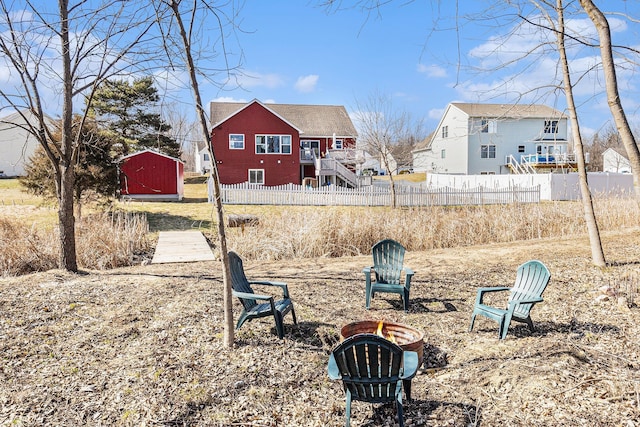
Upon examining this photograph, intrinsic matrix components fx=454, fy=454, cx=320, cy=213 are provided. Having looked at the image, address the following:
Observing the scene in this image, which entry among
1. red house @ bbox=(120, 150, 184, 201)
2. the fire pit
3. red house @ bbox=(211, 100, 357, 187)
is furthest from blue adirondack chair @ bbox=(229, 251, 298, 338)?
red house @ bbox=(211, 100, 357, 187)

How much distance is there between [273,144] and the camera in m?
31.8

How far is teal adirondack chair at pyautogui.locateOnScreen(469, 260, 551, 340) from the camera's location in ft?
16.4

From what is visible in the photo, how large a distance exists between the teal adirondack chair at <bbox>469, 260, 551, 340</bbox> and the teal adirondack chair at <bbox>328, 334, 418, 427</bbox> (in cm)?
209

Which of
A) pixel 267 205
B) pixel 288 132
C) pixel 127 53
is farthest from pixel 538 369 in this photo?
pixel 288 132

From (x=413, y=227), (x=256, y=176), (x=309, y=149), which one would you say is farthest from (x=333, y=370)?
(x=309, y=149)

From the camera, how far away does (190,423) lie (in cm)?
343

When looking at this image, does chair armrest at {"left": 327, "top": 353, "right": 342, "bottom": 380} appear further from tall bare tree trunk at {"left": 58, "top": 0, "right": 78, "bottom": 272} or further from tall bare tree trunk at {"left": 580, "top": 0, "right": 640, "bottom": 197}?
tall bare tree trunk at {"left": 58, "top": 0, "right": 78, "bottom": 272}

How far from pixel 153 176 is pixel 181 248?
1425 cm

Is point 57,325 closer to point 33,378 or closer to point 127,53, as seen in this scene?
point 33,378

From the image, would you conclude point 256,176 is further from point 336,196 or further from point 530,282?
point 530,282

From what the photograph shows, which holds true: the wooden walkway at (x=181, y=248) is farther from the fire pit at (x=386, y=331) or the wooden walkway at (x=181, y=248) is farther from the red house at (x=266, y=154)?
the red house at (x=266, y=154)

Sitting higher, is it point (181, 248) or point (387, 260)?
point (387, 260)

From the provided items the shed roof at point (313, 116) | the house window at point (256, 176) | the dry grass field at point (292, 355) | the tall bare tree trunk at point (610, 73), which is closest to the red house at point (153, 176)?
the house window at point (256, 176)

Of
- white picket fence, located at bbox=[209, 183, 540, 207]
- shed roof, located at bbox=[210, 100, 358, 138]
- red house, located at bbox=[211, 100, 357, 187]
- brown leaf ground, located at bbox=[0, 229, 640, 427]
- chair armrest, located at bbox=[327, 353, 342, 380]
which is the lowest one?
brown leaf ground, located at bbox=[0, 229, 640, 427]
